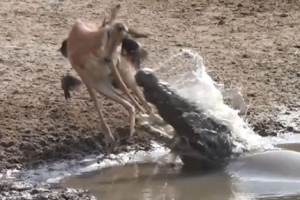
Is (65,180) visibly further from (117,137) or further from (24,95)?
(24,95)

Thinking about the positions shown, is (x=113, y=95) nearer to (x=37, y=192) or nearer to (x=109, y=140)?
(x=109, y=140)

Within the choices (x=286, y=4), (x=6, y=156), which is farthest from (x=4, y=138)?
(x=286, y=4)

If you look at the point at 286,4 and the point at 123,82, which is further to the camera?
the point at 286,4

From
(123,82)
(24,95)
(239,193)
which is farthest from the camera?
(24,95)

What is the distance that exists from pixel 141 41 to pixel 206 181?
9.13ft

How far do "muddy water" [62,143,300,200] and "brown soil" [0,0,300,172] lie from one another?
0.48 meters

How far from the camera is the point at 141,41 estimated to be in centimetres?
905

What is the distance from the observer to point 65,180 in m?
6.63

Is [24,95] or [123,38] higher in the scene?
[123,38]

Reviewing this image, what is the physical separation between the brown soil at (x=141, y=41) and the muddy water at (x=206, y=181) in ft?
1.57

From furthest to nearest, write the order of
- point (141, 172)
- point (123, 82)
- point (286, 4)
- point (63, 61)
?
point (286, 4)
point (63, 61)
point (123, 82)
point (141, 172)

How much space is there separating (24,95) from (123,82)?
1155 millimetres

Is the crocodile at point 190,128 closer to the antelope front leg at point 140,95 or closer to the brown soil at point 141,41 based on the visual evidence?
the antelope front leg at point 140,95

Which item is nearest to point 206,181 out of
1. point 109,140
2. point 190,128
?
point 190,128
